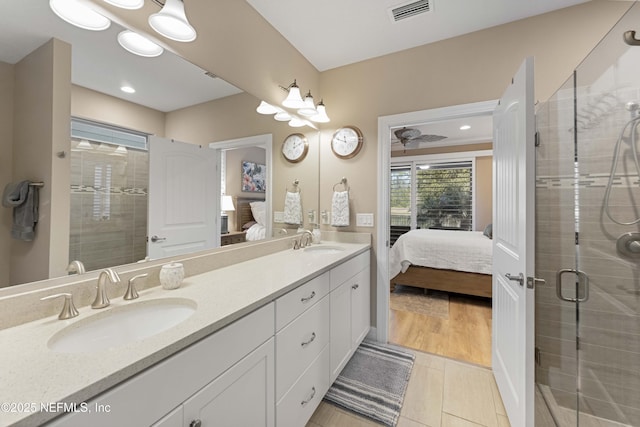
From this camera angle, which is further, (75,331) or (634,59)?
(634,59)

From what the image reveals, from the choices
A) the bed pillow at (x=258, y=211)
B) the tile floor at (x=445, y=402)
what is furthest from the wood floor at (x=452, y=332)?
the bed pillow at (x=258, y=211)

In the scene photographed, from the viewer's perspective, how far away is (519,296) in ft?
4.38

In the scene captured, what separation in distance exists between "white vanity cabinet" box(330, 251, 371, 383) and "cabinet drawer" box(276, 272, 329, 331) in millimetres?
154

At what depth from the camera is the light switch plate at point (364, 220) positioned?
7.92ft

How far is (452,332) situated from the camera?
2551 millimetres

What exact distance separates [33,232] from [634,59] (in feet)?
9.24

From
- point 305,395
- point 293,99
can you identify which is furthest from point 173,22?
point 305,395

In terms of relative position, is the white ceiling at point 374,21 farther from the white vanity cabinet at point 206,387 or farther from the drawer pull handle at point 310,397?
the drawer pull handle at point 310,397

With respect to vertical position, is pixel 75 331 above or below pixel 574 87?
below

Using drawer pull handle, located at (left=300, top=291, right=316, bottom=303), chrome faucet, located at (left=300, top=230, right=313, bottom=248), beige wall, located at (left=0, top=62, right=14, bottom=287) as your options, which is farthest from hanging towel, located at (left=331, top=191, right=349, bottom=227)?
beige wall, located at (left=0, top=62, right=14, bottom=287)

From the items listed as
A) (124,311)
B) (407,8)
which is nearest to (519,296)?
(124,311)

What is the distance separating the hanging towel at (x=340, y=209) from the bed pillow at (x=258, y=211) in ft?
2.40

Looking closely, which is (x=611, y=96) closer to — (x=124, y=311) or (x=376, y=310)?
(x=376, y=310)

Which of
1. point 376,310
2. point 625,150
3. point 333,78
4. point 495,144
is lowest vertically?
point 376,310
